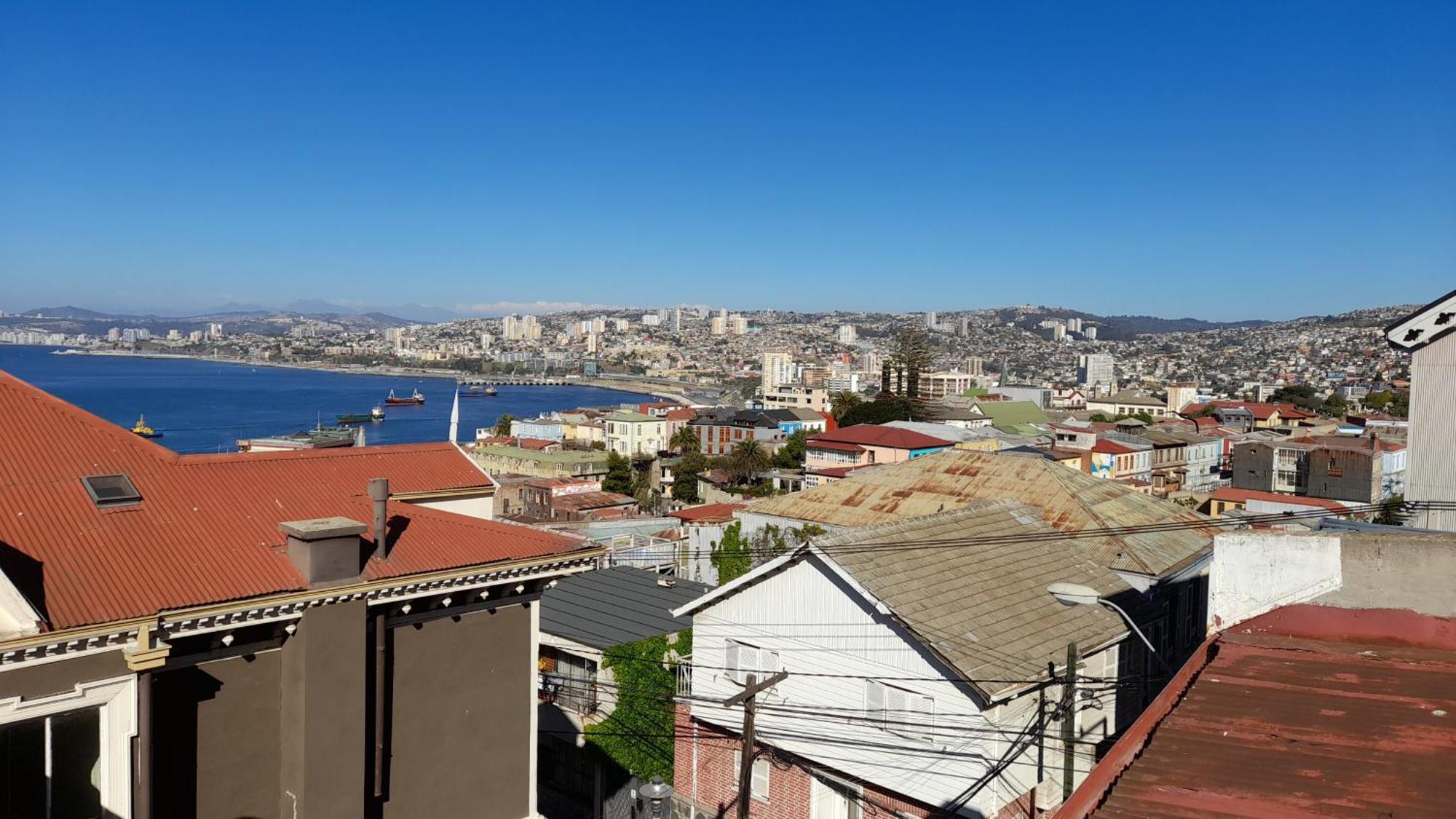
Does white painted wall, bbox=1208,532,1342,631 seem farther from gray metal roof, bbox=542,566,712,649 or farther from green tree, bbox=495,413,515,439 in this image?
green tree, bbox=495,413,515,439

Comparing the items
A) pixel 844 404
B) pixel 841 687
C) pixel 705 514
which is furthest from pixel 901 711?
pixel 844 404

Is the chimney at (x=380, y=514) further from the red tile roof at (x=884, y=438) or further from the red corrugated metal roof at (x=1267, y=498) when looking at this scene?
the red tile roof at (x=884, y=438)

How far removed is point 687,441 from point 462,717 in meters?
70.6

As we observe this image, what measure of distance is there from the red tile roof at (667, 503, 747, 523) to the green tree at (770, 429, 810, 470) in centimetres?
2290

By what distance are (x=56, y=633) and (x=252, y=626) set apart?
93 centimetres

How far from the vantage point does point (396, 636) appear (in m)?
5.64

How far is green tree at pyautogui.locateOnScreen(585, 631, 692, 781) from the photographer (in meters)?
11.9

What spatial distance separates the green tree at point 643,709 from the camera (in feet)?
38.9

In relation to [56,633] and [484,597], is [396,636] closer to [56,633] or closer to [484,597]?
[484,597]

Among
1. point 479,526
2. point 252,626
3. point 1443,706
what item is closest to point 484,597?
point 479,526

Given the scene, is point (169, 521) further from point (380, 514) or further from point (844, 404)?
point (844, 404)

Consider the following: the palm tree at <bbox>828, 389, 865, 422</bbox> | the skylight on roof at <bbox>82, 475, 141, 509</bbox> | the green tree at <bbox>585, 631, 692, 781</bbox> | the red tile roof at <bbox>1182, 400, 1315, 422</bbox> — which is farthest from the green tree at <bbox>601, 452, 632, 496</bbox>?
the red tile roof at <bbox>1182, 400, 1315, 422</bbox>

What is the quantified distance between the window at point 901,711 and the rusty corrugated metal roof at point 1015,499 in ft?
16.0

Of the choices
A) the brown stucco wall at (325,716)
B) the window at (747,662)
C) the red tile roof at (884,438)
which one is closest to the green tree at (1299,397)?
the red tile roof at (884,438)
